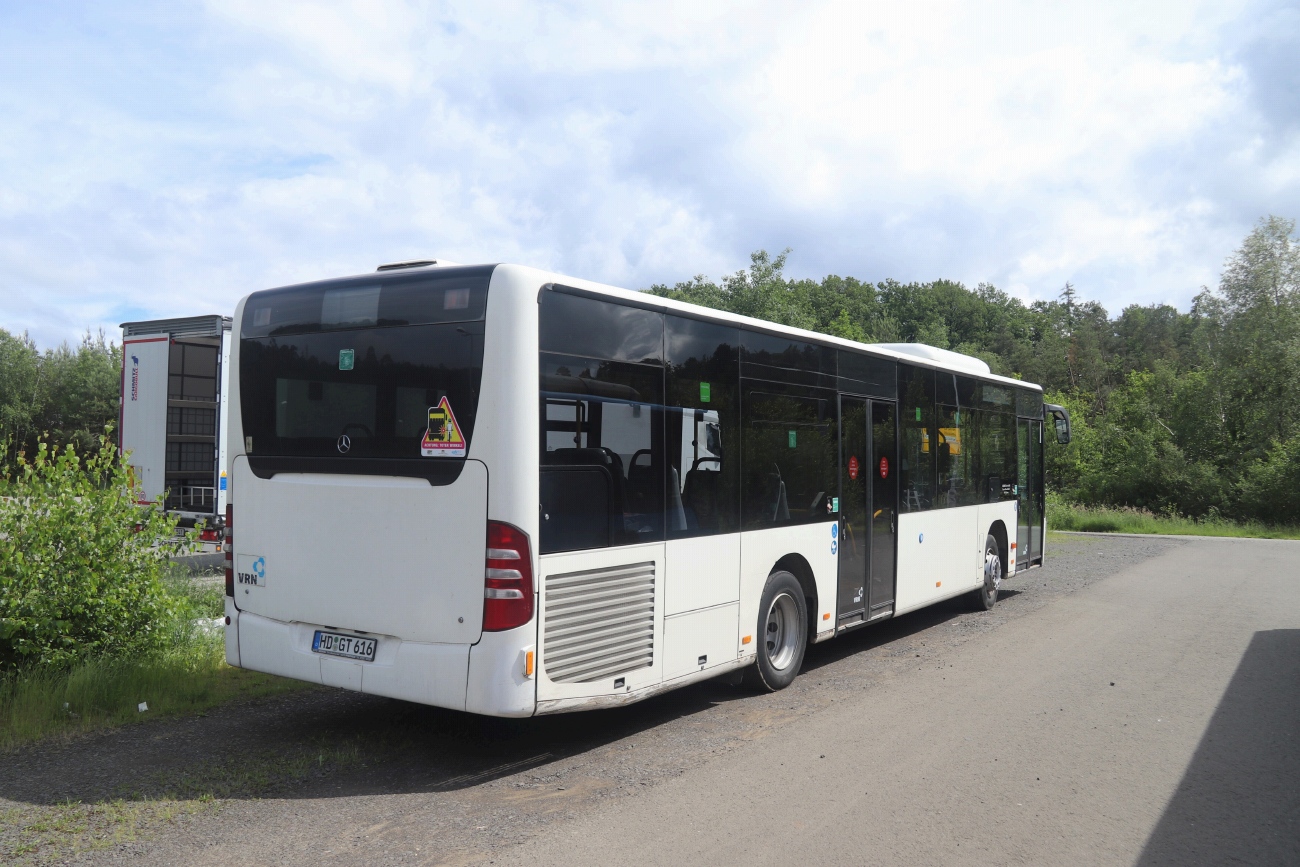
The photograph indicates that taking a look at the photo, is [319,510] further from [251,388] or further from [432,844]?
[432,844]

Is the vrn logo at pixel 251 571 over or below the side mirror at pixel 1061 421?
below

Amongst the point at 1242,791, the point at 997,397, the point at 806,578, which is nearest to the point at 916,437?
the point at 806,578

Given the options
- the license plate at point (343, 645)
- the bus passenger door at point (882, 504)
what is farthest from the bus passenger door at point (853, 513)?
the license plate at point (343, 645)

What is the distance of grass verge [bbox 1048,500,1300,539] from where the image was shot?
30.5 metres

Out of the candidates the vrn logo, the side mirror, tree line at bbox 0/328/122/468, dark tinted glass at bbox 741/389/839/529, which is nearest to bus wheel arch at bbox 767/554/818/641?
dark tinted glass at bbox 741/389/839/529

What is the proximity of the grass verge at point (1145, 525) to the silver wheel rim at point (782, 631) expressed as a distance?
2608 cm

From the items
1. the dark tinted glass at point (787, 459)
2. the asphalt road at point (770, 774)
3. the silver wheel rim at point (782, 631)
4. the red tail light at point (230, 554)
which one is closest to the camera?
the asphalt road at point (770, 774)

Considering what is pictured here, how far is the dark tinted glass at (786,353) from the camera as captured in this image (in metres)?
7.71

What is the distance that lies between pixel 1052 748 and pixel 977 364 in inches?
298

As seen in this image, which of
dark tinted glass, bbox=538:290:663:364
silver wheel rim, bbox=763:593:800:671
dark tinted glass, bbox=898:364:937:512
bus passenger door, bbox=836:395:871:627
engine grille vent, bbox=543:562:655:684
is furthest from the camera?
dark tinted glass, bbox=898:364:937:512

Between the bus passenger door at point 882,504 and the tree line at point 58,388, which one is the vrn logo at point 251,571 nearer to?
the bus passenger door at point 882,504

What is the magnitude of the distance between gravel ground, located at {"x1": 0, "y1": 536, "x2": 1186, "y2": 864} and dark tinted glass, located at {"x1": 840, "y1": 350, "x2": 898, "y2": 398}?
283 cm

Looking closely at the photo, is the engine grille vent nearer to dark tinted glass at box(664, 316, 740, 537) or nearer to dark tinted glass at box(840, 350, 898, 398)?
dark tinted glass at box(664, 316, 740, 537)

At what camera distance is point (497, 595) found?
5.38 meters
